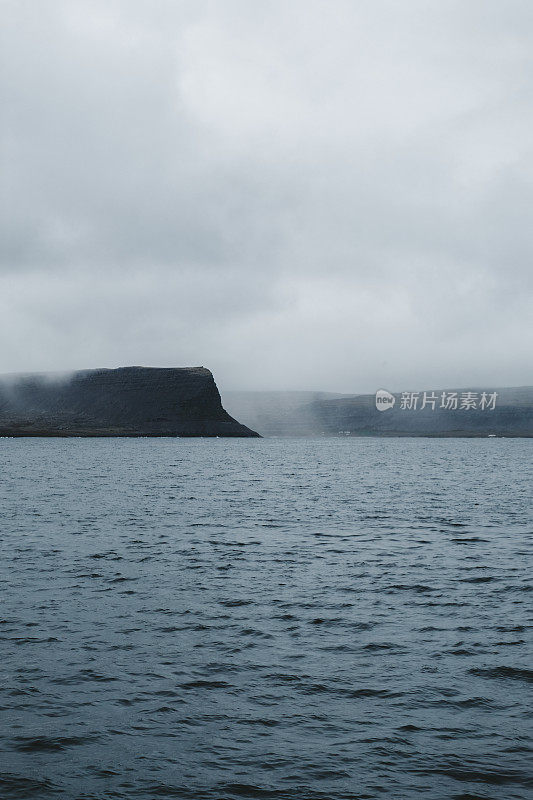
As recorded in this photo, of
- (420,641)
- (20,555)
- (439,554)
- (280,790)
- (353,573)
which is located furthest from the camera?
(439,554)

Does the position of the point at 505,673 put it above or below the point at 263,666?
above

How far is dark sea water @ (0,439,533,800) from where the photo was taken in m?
12.0

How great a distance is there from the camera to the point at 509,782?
455 inches

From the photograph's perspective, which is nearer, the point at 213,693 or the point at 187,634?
the point at 213,693

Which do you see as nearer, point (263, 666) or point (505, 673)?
point (505, 673)

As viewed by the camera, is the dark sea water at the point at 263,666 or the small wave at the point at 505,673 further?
the small wave at the point at 505,673

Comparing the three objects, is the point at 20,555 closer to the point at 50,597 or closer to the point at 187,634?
the point at 50,597

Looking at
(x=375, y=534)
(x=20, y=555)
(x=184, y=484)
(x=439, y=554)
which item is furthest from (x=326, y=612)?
(x=184, y=484)

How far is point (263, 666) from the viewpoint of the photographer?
17.4 m

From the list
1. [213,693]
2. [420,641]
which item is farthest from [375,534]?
[213,693]

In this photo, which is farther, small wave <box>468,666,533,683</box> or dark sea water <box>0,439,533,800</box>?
small wave <box>468,666,533,683</box>

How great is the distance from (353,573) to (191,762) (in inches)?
708

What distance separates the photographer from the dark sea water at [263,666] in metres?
12.0

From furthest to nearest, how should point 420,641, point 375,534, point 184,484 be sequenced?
point 184,484 < point 375,534 < point 420,641
